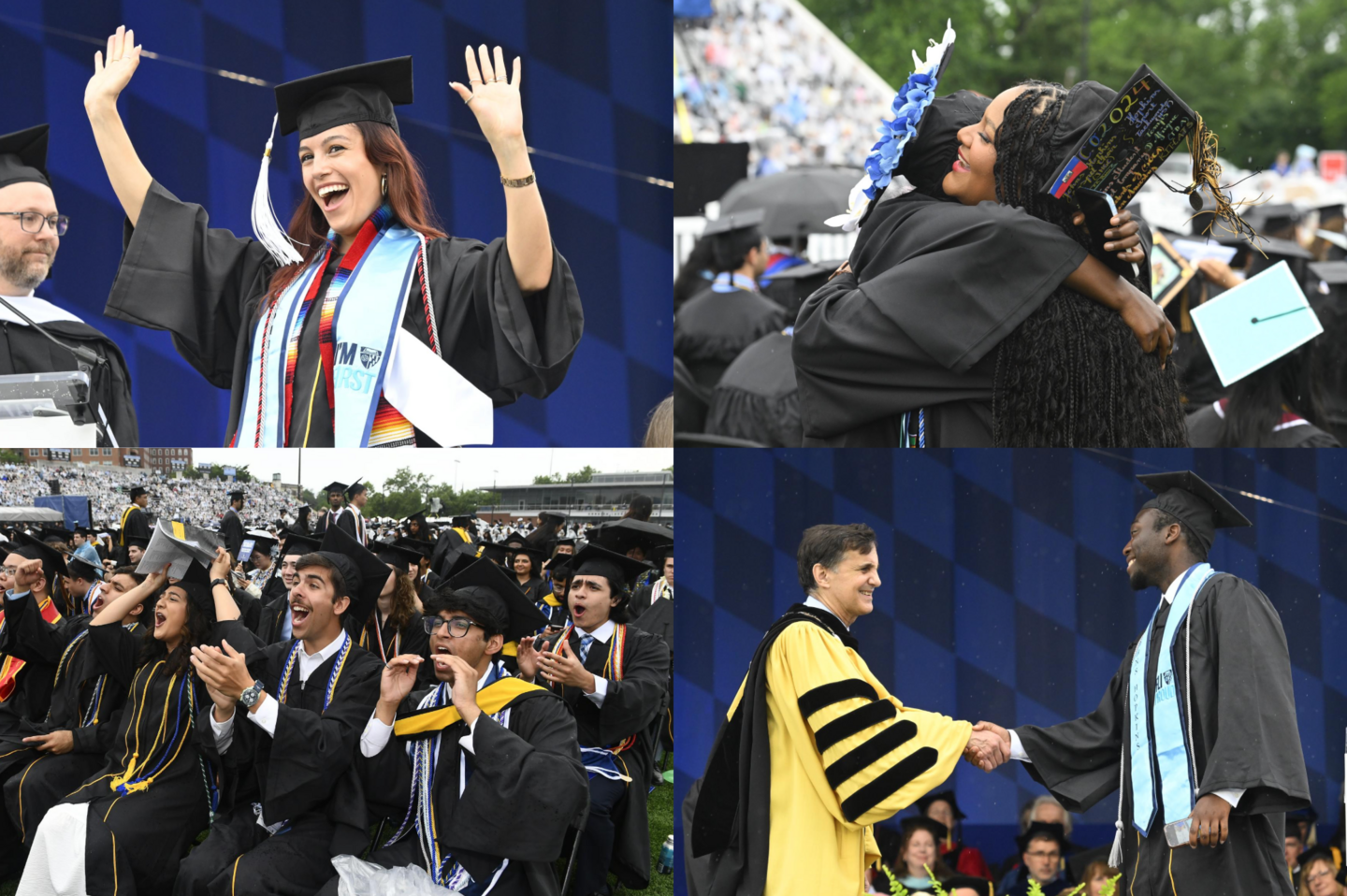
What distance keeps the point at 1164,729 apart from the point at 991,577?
87 cm

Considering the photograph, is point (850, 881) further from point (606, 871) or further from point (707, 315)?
point (707, 315)

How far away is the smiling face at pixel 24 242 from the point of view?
456 centimetres

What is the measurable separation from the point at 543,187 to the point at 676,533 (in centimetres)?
142

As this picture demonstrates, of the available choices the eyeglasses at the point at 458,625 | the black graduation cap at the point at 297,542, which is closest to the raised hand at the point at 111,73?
the black graduation cap at the point at 297,542

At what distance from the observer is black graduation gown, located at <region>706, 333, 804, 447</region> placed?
4.84 meters

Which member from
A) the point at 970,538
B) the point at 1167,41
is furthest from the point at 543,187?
the point at 1167,41

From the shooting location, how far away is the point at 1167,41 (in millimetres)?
5824

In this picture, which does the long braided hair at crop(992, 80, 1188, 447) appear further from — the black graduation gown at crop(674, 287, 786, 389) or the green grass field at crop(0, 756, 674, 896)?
the green grass field at crop(0, 756, 674, 896)

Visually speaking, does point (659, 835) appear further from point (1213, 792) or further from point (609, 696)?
point (1213, 792)

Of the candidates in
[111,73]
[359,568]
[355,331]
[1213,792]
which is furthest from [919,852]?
[111,73]

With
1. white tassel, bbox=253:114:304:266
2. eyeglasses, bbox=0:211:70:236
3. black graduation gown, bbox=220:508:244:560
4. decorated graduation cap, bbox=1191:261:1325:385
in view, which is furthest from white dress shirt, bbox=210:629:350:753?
decorated graduation cap, bbox=1191:261:1325:385

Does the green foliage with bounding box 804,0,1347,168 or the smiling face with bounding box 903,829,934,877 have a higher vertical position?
the green foliage with bounding box 804,0,1347,168

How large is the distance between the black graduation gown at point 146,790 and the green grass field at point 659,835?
2.29ft

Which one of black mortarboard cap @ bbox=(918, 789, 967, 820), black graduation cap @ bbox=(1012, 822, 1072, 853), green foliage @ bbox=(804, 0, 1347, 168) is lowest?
black graduation cap @ bbox=(1012, 822, 1072, 853)
